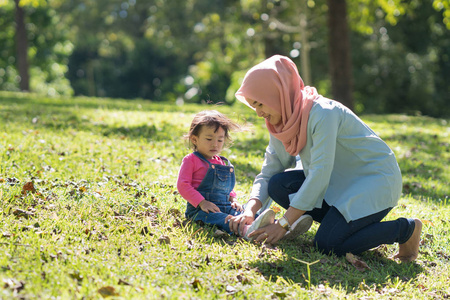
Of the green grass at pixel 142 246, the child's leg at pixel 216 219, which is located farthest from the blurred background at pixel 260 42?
the child's leg at pixel 216 219

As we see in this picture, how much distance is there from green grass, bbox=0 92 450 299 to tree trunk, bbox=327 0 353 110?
7.61m

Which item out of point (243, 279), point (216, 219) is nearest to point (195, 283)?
point (243, 279)

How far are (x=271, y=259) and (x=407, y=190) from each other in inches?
132

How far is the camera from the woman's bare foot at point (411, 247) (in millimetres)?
3811

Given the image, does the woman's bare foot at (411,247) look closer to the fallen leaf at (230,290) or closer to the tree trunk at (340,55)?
the fallen leaf at (230,290)

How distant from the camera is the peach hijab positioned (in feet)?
12.1

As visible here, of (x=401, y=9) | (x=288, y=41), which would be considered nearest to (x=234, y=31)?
(x=288, y=41)

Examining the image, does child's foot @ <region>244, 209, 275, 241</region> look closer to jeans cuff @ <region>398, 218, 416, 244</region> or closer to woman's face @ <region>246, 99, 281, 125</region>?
woman's face @ <region>246, 99, 281, 125</region>

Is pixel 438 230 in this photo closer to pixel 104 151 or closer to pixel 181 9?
pixel 104 151

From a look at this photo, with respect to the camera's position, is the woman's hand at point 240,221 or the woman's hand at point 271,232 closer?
the woman's hand at point 271,232

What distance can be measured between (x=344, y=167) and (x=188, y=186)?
126cm

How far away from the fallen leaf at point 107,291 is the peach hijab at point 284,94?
1.68 meters

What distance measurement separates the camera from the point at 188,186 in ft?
13.5

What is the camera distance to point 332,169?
12.4 feet
